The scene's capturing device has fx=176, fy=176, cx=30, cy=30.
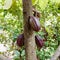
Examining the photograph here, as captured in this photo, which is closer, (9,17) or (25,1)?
(25,1)

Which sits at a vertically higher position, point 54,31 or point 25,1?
point 25,1

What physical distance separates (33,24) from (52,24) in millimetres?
1704

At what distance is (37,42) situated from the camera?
22.4 inches

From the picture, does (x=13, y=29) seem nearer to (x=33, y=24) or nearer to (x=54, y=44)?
(x=54, y=44)

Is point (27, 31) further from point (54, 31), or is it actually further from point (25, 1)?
point (54, 31)

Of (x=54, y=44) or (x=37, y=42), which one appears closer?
(x=37, y=42)

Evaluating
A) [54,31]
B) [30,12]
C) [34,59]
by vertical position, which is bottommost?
[54,31]

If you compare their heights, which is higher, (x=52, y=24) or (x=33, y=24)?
(x=33, y=24)

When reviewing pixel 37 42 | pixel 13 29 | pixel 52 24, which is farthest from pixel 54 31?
pixel 37 42

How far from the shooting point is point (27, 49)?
48cm

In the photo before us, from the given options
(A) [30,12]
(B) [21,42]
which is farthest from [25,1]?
(B) [21,42]

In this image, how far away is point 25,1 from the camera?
477 millimetres

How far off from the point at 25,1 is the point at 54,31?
170 centimetres

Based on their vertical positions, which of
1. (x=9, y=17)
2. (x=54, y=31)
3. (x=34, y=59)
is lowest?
(x=54, y=31)
